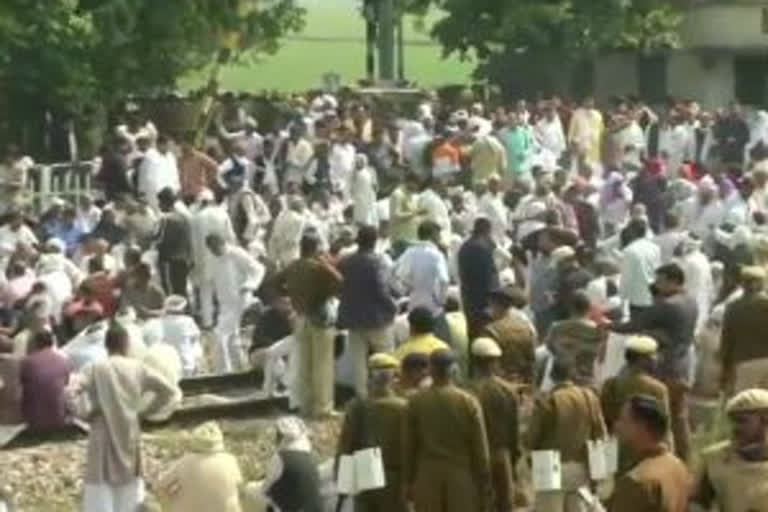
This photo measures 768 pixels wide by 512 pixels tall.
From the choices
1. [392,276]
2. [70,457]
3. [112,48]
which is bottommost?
[70,457]

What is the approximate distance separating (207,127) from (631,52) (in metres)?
11.8

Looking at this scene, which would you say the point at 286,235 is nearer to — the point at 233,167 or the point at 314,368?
the point at 314,368

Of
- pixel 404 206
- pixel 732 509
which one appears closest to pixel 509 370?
pixel 732 509

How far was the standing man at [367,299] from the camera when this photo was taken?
21.1m

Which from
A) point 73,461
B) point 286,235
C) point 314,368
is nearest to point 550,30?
point 286,235

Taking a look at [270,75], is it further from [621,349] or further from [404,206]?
[621,349]

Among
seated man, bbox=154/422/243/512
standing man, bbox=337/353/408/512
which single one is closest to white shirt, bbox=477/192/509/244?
standing man, bbox=337/353/408/512

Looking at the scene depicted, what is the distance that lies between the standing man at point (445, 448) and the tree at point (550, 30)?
102ft

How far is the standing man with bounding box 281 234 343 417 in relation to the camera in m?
21.1

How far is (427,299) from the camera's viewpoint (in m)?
22.3

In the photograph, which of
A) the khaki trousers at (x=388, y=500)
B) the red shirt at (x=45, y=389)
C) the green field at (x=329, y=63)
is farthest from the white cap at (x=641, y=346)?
the green field at (x=329, y=63)

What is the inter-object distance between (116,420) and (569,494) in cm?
334

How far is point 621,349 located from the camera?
19031mm

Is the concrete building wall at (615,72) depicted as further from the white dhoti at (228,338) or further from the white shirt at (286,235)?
the white dhoti at (228,338)
